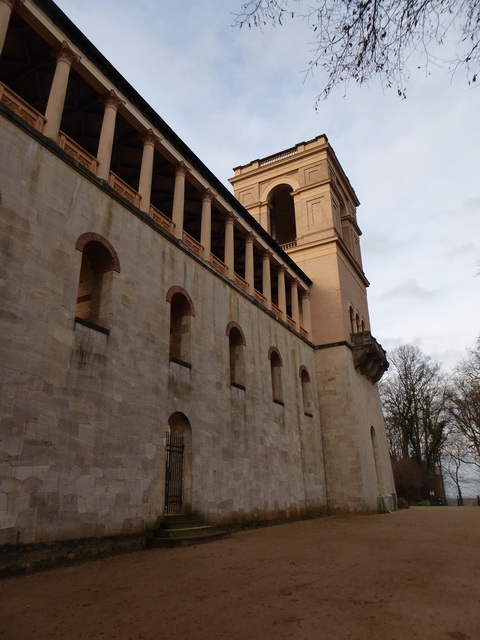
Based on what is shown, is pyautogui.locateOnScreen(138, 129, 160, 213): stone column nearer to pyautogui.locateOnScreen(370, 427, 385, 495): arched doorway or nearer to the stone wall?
the stone wall

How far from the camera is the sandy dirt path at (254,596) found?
4602 millimetres

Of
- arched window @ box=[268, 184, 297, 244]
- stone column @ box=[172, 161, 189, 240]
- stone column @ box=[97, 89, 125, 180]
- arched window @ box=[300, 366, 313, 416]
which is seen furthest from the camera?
arched window @ box=[268, 184, 297, 244]

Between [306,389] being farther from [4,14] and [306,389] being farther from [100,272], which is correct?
[4,14]

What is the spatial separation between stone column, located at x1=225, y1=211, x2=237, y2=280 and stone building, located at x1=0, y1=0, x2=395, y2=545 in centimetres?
14

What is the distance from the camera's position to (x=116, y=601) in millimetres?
5730

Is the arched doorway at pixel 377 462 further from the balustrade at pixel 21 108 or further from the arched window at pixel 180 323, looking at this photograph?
the balustrade at pixel 21 108

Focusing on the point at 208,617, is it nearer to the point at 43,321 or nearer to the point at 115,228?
the point at 43,321

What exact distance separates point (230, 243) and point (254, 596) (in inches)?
575

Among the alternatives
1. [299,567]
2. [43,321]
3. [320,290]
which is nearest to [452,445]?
[320,290]

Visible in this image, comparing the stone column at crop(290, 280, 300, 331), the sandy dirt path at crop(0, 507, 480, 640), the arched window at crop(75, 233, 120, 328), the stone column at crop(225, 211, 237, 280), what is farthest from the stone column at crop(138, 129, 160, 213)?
the stone column at crop(290, 280, 300, 331)

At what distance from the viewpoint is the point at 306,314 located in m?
26.0

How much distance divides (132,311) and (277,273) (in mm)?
14083

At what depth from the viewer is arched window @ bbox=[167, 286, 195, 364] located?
1396 centimetres

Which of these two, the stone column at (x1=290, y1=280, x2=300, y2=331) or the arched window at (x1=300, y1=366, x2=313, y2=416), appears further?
the stone column at (x1=290, y1=280, x2=300, y2=331)
